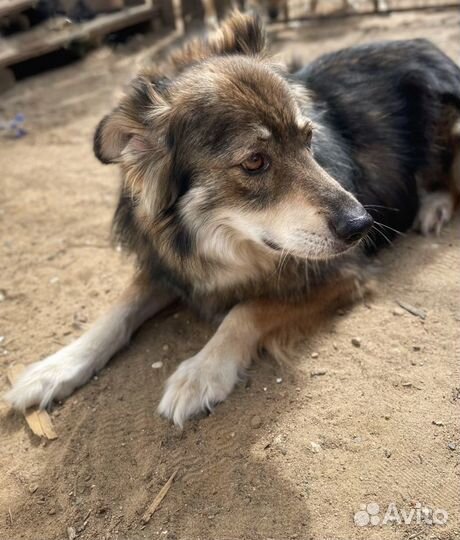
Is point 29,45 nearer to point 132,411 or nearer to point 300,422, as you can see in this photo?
point 132,411

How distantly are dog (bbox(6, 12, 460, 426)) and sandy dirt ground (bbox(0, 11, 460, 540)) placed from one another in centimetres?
16

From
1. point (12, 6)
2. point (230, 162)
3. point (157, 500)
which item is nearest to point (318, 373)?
point (157, 500)

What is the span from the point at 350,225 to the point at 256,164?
516mm

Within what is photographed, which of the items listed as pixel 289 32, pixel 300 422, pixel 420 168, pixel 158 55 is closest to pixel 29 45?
pixel 158 55

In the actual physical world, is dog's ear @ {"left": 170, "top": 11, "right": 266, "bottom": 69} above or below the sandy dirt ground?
above

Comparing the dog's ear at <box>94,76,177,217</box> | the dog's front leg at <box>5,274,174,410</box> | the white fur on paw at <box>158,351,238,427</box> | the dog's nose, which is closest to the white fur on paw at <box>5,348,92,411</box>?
the dog's front leg at <box>5,274,174,410</box>

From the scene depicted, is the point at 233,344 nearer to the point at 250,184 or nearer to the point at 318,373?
the point at 318,373

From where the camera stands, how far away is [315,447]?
8.21 feet

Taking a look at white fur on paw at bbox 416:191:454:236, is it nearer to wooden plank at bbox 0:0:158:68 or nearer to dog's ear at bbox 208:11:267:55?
dog's ear at bbox 208:11:267:55

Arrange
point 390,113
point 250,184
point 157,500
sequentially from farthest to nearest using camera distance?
point 390,113
point 250,184
point 157,500

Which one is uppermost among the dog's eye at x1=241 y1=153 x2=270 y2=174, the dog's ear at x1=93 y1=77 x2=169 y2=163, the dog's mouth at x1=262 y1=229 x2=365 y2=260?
the dog's ear at x1=93 y1=77 x2=169 y2=163

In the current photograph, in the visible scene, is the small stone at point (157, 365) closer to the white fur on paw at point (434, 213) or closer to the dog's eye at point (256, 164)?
the dog's eye at point (256, 164)

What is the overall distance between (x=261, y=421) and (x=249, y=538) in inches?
22.9

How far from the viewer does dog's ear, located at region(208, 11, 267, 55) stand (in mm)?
3115
